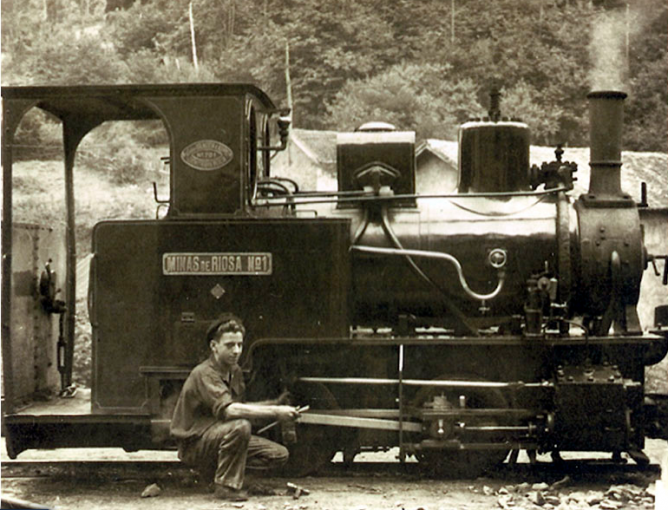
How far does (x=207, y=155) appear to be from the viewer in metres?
5.29

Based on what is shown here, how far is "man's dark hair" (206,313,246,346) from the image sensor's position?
5.00 m

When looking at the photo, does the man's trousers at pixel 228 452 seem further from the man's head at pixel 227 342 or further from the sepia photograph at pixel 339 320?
the man's head at pixel 227 342

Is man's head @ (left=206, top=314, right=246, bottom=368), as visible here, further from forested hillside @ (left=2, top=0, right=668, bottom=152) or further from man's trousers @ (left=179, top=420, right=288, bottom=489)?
forested hillside @ (left=2, top=0, right=668, bottom=152)

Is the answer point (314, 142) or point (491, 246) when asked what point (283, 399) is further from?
point (314, 142)

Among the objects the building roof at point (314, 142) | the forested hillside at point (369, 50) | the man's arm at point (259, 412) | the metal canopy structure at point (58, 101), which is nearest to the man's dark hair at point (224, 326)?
the man's arm at point (259, 412)

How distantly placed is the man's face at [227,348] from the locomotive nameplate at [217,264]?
44 cm

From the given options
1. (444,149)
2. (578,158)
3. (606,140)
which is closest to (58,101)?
(606,140)

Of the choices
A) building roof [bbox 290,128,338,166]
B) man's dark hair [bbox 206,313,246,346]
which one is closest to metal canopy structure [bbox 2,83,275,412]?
man's dark hair [bbox 206,313,246,346]

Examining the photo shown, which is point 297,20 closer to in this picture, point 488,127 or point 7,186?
point 488,127

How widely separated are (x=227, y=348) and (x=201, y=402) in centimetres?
37

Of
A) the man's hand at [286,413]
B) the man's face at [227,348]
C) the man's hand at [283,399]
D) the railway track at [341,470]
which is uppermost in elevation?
the man's face at [227,348]

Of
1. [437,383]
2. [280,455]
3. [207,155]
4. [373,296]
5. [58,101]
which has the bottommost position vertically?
[280,455]

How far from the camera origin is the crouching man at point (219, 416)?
494 centimetres

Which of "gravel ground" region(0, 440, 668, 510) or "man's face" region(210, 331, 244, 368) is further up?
"man's face" region(210, 331, 244, 368)
